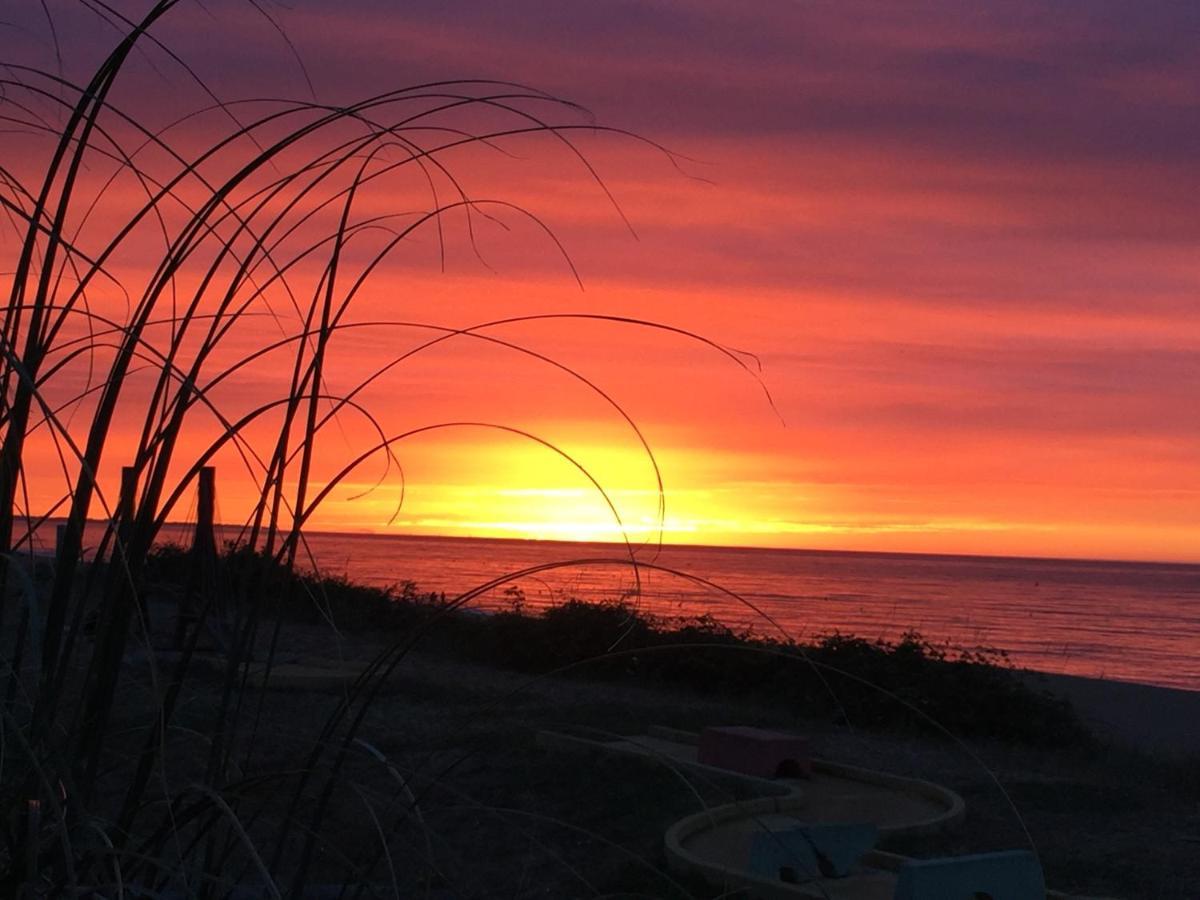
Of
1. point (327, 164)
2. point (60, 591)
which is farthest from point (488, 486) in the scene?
point (60, 591)

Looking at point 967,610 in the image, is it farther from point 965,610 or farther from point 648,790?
point 648,790

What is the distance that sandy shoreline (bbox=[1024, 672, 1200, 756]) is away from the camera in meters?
13.6

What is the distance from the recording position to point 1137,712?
53.8 ft

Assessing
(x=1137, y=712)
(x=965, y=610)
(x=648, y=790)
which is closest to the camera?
(x=648, y=790)

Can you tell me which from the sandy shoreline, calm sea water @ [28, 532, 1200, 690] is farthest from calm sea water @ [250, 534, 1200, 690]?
the sandy shoreline

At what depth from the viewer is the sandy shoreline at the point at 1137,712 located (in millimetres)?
13617

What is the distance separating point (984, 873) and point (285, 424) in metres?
4.16

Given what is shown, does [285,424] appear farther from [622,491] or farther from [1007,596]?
[1007,596]

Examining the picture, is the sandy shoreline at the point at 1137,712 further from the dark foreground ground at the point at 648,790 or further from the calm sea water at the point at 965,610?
the calm sea water at the point at 965,610

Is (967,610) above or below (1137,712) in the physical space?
above

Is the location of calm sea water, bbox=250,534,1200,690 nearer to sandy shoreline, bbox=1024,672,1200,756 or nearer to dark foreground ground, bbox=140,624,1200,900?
dark foreground ground, bbox=140,624,1200,900

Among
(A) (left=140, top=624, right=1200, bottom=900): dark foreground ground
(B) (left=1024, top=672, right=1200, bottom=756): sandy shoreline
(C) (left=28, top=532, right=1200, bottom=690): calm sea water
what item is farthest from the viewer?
(C) (left=28, top=532, right=1200, bottom=690): calm sea water

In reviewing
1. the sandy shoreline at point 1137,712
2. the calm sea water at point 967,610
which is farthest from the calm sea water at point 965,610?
the sandy shoreline at point 1137,712

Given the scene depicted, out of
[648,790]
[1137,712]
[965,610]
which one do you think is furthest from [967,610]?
[648,790]
